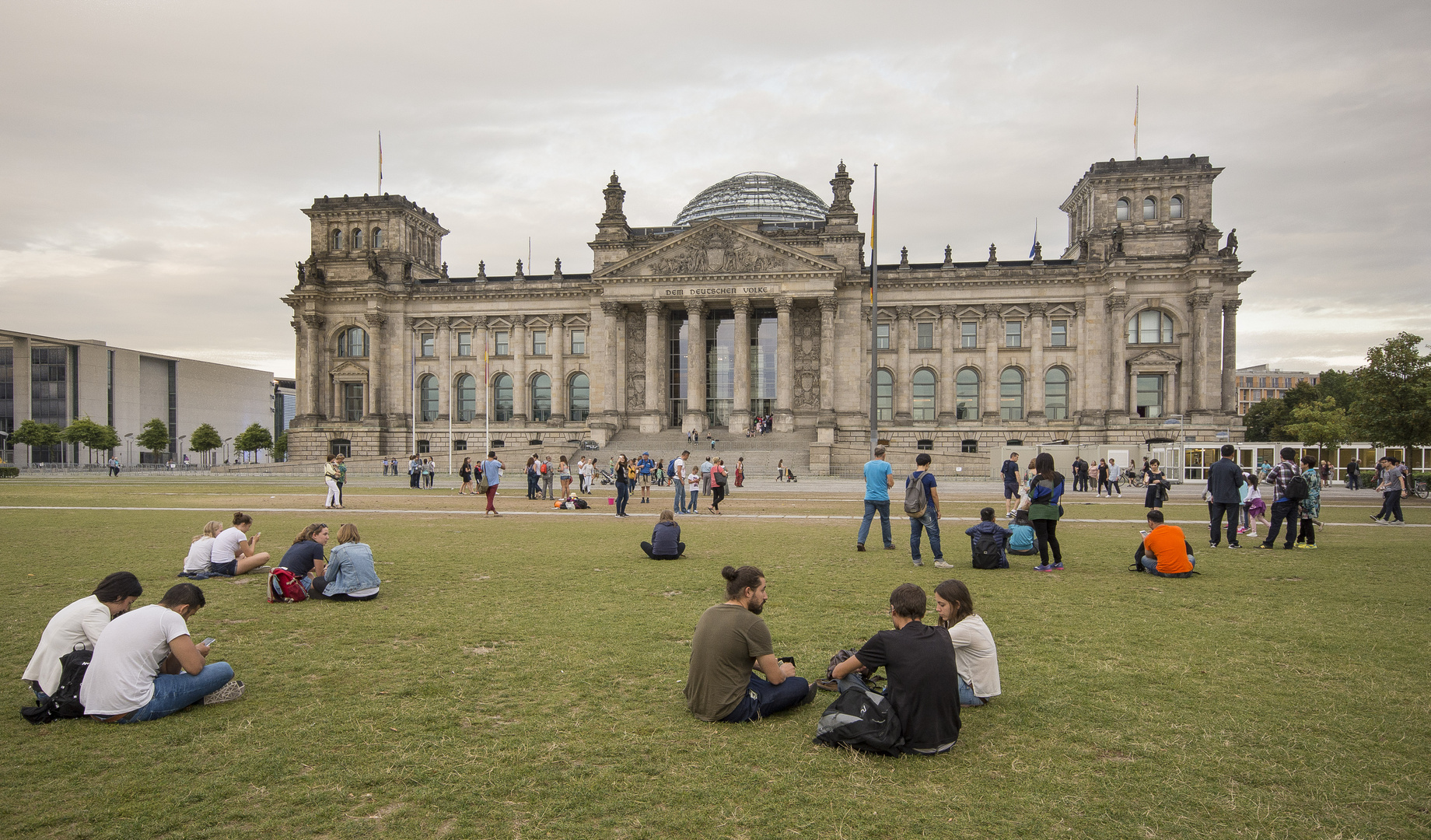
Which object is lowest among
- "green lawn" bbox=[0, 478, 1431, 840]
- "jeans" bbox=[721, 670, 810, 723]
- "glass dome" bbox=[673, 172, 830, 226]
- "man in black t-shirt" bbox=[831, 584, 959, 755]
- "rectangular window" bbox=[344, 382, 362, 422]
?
"green lawn" bbox=[0, 478, 1431, 840]

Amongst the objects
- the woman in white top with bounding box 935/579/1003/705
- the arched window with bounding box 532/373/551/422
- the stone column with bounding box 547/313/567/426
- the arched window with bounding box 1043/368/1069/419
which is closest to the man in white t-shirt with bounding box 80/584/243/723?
the woman in white top with bounding box 935/579/1003/705

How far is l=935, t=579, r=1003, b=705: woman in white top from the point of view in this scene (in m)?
7.23

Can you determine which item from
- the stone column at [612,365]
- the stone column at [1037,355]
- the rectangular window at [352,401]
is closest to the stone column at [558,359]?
the stone column at [612,365]

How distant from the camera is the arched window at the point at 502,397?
7425cm

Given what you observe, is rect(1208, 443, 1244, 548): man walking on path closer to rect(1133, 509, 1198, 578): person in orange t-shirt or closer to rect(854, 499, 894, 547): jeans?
rect(1133, 509, 1198, 578): person in orange t-shirt

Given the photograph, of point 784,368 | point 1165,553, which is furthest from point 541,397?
point 1165,553

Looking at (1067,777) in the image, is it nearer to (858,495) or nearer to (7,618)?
(7,618)

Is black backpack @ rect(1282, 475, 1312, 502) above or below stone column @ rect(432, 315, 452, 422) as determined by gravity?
below

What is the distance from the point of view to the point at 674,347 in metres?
70.8

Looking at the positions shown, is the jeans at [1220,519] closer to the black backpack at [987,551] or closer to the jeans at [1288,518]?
the jeans at [1288,518]

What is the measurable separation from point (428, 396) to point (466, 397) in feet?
11.6

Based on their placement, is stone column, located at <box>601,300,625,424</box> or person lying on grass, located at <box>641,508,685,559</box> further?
stone column, located at <box>601,300,625,424</box>

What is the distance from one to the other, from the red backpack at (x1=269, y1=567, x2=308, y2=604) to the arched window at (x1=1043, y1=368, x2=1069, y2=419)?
2509 inches

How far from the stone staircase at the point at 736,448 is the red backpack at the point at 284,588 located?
42058mm
